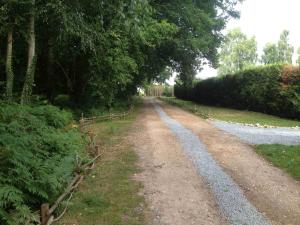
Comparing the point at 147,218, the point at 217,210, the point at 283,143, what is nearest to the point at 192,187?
the point at 217,210

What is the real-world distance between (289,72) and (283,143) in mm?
14147

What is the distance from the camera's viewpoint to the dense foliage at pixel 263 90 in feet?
97.0

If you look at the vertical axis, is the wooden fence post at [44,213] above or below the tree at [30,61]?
below

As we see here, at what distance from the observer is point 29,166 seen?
332 inches

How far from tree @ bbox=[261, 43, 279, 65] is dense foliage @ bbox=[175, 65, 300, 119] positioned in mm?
45495

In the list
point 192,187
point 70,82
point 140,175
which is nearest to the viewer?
point 192,187

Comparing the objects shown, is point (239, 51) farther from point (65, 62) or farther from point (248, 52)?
point (65, 62)

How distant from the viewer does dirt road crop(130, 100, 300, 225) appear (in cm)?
864

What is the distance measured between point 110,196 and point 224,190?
2.79 metres

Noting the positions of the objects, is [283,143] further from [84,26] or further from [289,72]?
[289,72]

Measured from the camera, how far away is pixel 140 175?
11664 mm

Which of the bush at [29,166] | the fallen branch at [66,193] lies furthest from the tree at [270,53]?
the fallen branch at [66,193]

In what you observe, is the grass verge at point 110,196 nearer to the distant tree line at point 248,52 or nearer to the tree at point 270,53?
the distant tree line at point 248,52

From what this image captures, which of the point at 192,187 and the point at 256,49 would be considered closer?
the point at 192,187
